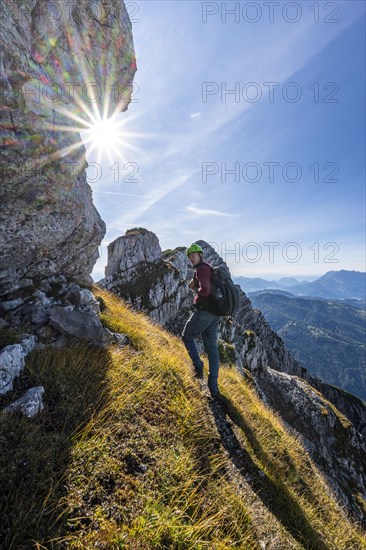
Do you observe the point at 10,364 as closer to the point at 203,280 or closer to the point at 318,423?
the point at 203,280

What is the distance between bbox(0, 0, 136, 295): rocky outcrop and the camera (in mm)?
8141

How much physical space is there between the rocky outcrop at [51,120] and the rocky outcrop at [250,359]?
2012 cm

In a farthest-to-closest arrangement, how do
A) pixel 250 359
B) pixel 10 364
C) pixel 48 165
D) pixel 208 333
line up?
1. pixel 250 359
2. pixel 48 165
3. pixel 208 333
4. pixel 10 364

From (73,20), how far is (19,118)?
7.06 metres

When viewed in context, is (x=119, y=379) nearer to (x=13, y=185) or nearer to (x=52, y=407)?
(x=52, y=407)

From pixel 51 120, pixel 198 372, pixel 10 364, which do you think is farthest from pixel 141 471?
pixel 51 120

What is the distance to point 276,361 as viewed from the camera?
241 feet

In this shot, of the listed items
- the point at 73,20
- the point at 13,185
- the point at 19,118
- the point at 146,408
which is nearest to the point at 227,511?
the point at 146,408

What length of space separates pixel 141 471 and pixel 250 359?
141 ft

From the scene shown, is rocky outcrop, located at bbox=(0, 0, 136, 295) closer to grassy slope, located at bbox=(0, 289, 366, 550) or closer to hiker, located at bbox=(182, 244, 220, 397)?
grassy slope, located at bbox=(0, 289, 366, 550)

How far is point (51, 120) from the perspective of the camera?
954 cm

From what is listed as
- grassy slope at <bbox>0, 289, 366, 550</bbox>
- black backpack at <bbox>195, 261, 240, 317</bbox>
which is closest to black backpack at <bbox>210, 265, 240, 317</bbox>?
black backpack at <bbox>195, 261, 240, 317</bbox>

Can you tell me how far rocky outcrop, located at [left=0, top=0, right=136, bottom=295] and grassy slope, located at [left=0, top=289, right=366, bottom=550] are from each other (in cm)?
538

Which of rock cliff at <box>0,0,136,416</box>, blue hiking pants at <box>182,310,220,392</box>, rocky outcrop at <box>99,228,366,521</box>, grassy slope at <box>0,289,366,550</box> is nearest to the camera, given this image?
grassy slope at <box>0,289,366,550</box>
